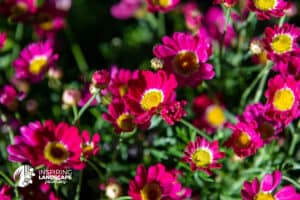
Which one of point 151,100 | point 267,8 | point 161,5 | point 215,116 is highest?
point 161,5

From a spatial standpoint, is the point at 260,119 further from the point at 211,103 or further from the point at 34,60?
the point at 34,60

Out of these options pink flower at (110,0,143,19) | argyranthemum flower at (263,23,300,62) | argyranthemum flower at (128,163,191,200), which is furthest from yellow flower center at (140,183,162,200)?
pink flower at (110,0,143,19)

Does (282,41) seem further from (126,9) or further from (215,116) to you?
(126,9)

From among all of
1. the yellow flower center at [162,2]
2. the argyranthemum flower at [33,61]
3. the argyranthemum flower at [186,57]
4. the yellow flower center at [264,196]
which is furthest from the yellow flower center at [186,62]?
the argyranthemum flower at [33,61]

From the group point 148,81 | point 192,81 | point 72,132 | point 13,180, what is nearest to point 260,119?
point 192,81

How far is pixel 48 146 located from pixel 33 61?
0.58m

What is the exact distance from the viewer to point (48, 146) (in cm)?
183

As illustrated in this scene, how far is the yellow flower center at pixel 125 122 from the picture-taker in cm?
178

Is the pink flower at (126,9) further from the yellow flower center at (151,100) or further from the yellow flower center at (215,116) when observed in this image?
the yellow flower center at (151,100)

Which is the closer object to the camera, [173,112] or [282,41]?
[173,112]

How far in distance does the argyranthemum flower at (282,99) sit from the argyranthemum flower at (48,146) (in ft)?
2.08

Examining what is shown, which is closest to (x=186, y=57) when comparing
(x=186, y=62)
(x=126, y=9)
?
(x=186, y=62)

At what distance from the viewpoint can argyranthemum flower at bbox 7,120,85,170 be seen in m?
1.69

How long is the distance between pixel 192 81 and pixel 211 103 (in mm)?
600
